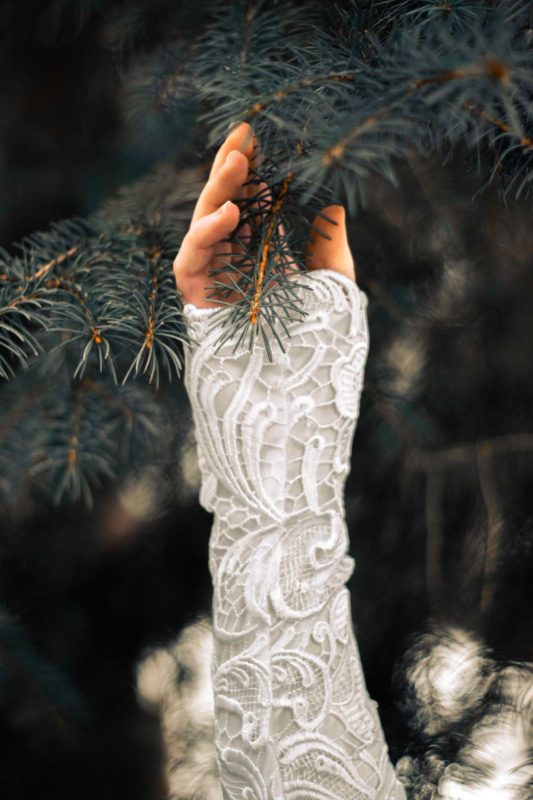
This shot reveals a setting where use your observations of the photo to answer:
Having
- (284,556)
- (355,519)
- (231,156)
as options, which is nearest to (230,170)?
(231,156)

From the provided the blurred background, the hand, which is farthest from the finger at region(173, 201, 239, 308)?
the blurred background

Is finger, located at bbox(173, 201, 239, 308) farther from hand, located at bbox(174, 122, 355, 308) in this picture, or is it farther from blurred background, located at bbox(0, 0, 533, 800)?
blurred background, located at bbox(0, 0, 533, 800)

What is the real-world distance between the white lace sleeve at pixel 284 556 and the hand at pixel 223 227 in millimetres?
11

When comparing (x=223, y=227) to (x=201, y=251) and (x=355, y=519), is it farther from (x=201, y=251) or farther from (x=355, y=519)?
(x=355, y=519)

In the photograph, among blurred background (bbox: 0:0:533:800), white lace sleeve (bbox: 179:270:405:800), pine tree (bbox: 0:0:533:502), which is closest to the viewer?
pine tree (bbox: 0:0:533:502)

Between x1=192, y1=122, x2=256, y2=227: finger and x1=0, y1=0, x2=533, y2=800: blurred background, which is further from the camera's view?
x1=0, y1=0, x2=533, y2=800: blurred background

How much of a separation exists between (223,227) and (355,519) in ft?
1.53

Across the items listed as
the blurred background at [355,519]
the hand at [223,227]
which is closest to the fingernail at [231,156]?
the hand at [223,227]

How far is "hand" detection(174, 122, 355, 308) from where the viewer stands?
0.91 feet

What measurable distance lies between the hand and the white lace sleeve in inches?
0.4

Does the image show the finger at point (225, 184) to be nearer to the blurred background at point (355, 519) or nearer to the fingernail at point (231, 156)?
the fingernail at point (231, 156)

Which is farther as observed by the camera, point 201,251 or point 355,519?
point 355,519

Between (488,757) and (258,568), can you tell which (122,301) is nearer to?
(258,568)

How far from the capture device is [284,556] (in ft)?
1.12
